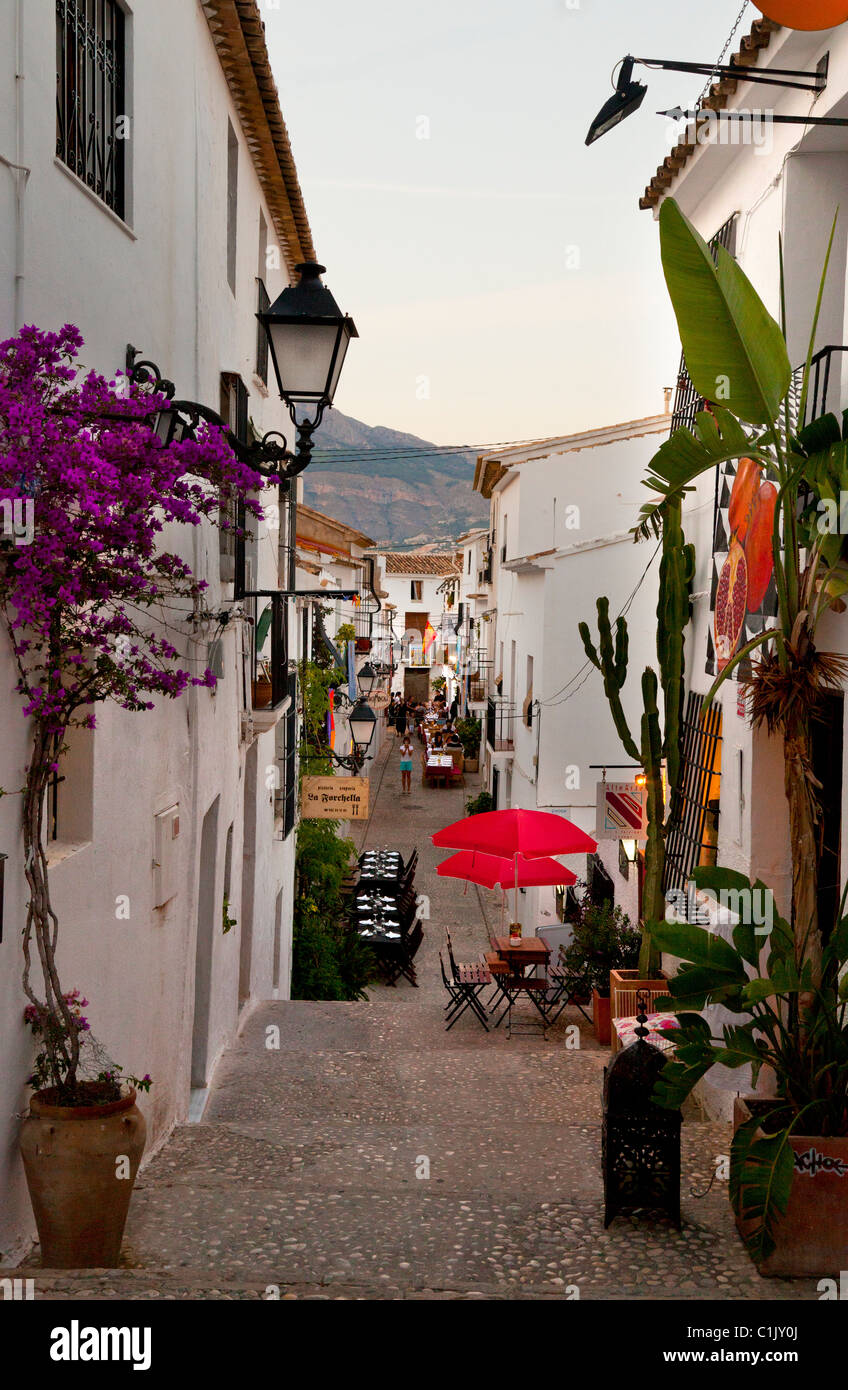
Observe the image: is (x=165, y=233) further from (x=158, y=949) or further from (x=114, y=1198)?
(x=114, y=1198)

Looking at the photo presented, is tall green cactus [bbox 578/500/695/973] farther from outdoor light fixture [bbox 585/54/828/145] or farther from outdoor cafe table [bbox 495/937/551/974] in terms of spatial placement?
outdoor light fixture [bbox 585/54/828/145]

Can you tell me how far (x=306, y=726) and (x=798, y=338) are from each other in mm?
13328

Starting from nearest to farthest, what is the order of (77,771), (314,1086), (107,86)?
(77,771) < (107,86) < (314,1086)

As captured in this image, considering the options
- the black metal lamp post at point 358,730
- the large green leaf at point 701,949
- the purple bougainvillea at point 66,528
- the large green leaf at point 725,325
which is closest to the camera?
the purple bougainvillea at point 66,528

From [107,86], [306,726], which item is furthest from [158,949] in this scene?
[306,726]

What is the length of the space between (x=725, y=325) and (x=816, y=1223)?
4.18m

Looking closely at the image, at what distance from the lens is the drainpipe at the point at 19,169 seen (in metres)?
4.70

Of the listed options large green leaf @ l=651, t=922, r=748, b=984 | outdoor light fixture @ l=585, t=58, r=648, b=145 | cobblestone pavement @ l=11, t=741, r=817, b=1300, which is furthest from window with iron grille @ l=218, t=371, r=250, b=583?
large green leaf @ l=651, t=922, r=748, b=984

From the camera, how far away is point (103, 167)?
633 centimetres

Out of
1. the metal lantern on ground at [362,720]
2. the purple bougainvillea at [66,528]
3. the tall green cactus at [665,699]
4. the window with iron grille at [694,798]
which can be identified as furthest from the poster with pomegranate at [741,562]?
the metal lantern on ground at [362,720]

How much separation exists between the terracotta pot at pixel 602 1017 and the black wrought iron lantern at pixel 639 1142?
5816 millimetres

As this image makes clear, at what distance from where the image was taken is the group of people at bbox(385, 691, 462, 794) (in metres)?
39.6

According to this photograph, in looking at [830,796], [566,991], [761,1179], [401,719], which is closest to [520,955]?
[566,991]

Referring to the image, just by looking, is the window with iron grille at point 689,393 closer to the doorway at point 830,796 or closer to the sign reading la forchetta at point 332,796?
the doorway at point 830,796
